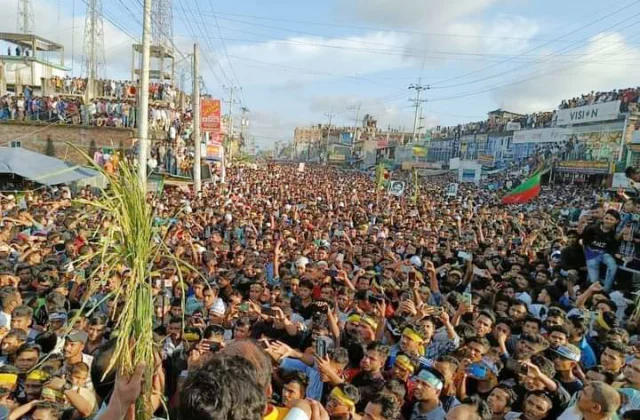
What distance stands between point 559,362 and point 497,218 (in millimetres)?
11360

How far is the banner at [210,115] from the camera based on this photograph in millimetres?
22703

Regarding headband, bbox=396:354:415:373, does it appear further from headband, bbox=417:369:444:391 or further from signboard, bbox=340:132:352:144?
signboard, bbox=340:132:352:144

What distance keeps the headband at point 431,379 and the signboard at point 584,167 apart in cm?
2887

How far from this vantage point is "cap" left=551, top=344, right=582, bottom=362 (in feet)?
13.5

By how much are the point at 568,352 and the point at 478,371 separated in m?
0.82

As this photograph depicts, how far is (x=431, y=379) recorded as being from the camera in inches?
144

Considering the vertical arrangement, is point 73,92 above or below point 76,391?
above

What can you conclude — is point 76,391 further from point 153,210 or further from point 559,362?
point 559,362

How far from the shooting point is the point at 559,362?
4074mm

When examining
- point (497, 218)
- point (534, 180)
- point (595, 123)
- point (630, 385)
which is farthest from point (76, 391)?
point (595, 123)

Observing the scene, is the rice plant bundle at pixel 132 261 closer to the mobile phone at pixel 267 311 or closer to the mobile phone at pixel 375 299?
the mobile phone at pixel 267 311

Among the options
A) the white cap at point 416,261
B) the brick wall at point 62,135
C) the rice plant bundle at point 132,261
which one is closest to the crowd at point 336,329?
the rice plant bundle at point 132,261

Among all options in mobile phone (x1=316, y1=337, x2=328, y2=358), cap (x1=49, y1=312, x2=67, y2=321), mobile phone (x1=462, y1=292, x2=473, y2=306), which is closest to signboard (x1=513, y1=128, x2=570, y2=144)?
mobile phone (x1=462, y1=292, x2=473, y2=306)

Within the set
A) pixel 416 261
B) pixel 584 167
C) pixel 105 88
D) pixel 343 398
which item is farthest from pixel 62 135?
pixel 584 167
